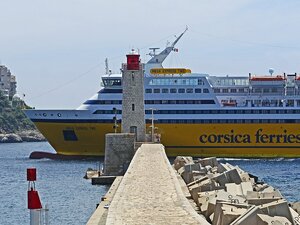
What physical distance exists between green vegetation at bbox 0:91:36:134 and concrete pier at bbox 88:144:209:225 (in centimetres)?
12201

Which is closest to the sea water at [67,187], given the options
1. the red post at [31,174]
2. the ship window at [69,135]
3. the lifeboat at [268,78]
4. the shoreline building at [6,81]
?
the ship window at [69,135]

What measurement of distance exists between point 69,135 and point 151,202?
38634 mm

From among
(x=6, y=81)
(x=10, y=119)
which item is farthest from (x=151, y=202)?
(x=6, y=81)

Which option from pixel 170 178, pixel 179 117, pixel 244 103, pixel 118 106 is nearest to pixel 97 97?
pixel 118 106

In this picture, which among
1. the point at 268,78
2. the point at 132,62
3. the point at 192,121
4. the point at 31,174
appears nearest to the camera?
the point at 31,174

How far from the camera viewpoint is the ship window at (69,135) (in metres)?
51.1

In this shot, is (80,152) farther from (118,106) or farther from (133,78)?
(133,78)

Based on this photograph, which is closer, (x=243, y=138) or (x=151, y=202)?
(x=151, y=202)

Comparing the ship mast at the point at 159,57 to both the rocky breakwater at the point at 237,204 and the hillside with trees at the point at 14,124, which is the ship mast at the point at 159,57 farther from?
the hillside with trees at the point at 14,124

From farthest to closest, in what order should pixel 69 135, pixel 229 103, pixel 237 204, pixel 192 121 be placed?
pixel 229 103, pixel 69 135, pixel 192 121, pixel 237 204

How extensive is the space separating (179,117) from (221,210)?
37.5 metres

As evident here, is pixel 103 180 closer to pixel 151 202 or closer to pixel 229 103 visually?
pixel 151 202

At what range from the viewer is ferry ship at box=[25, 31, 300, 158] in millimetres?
50531

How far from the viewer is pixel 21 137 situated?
136 meters
